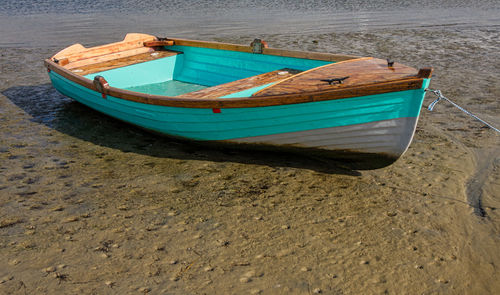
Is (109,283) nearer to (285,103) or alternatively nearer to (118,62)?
(285,103)

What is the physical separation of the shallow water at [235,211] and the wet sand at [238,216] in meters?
0.02

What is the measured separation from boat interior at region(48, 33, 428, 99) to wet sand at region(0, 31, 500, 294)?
1282mm

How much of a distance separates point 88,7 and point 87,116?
17508 millimetres

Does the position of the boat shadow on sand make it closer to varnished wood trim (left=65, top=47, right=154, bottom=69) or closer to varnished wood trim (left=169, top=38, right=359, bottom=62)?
varnished wood trim (left=65, top=47, right=154, bottom=69)

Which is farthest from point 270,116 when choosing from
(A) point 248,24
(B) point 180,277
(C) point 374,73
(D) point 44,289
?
(A) point 248,24

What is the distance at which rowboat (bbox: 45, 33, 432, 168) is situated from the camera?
463 centimetres

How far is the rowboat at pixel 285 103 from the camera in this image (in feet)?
15.2

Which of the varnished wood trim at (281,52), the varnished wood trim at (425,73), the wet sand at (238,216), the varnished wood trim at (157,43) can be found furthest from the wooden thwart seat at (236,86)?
the varnished wood trim at (157,43)

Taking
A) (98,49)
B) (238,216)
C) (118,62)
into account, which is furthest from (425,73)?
(98,49)

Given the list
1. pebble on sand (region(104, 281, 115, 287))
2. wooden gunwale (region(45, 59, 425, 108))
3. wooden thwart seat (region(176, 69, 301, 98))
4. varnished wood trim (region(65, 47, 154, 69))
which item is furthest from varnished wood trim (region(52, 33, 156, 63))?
pebble on sand (region(104, 281, 115, 287))

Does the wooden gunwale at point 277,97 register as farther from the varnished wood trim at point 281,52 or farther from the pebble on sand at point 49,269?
the pebble on sand at point 49,269

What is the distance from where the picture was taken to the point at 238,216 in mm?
4473

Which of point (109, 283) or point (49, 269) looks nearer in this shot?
point (109, 283)

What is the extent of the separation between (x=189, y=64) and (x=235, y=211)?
507cm
